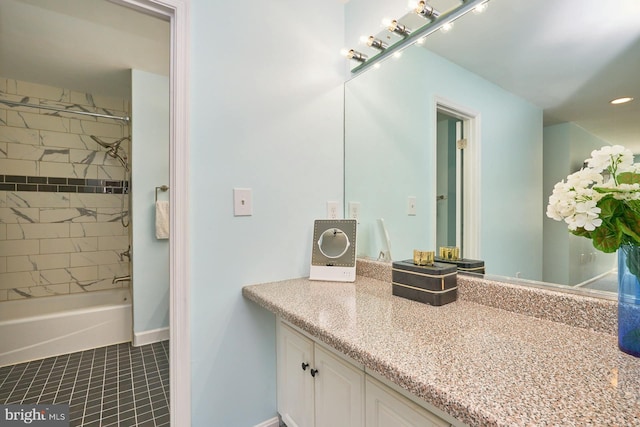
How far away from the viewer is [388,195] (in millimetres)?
1621

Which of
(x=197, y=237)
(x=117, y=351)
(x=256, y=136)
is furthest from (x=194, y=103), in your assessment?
(x=117, y=351)

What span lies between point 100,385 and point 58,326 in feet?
2.66

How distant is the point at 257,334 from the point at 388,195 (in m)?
0.96

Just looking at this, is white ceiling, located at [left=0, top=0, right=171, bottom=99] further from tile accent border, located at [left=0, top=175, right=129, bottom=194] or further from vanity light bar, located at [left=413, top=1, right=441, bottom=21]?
vanity light bar, located at [left=413, top=1, right=441, bottom=21]

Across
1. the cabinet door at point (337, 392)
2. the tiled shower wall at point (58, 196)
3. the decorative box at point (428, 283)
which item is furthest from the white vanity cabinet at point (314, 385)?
the tiled shower wall at point (58, 196)

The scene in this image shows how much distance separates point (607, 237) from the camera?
0.69 meters

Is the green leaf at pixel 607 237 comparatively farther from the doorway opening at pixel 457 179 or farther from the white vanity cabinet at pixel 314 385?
the white vanity cabinet at pixel 314 385

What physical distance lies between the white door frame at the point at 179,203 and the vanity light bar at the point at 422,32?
2.91 feet

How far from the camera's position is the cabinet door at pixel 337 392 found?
924mm

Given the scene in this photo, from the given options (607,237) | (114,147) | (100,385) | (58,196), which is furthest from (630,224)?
(58,196)

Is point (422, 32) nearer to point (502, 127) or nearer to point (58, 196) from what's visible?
point (502, 127)

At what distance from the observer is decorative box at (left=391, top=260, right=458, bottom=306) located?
1059 mm

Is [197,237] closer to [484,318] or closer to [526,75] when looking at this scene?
[484,318]

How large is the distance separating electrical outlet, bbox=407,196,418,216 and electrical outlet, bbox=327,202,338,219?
0.39 meters
